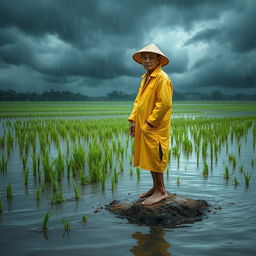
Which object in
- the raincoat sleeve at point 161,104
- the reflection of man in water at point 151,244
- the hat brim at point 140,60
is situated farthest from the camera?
the hat brim at point 140,60

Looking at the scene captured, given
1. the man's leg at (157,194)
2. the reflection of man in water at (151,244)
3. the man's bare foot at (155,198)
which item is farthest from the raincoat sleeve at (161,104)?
the reflection of man in water at (151,244)

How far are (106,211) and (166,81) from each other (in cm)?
154

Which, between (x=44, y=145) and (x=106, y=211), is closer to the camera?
(x=106, y=211)

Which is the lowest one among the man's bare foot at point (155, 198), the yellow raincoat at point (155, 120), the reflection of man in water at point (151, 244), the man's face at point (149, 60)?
the reflection of man in water at point (151, 244)

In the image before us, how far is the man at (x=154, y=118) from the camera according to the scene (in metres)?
2.94

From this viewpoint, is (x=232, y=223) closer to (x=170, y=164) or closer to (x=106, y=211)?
(x=106, y=211)

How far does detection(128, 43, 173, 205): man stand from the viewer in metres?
2.94

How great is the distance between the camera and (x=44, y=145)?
7945 mm

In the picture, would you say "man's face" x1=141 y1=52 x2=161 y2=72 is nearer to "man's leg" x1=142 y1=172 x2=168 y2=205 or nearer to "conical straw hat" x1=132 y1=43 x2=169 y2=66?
"conical straw hat" x1=132 y1=43 x2=169 y2=66

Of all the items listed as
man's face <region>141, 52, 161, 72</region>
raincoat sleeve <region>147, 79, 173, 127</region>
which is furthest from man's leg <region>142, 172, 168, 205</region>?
man's face <region>141, 52, 161, 72</region>

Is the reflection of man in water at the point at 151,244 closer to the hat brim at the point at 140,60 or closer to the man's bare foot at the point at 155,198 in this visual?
the man's bare foot at the point at 155,198

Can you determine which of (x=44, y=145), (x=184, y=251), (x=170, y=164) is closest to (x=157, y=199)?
(x=184, y=251)

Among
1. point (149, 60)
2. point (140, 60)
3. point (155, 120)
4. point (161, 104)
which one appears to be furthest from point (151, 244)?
point (140, 60)

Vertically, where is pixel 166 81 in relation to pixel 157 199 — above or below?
above
